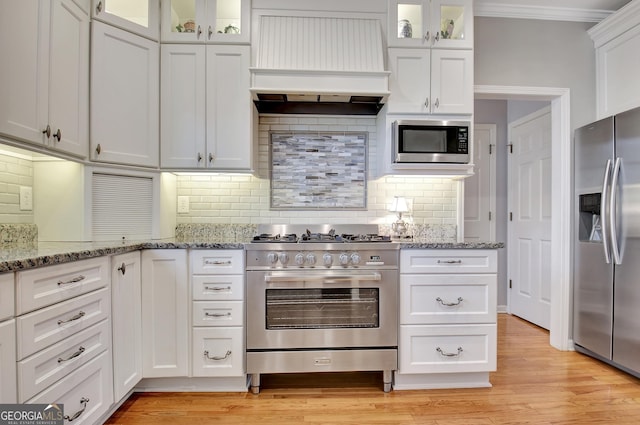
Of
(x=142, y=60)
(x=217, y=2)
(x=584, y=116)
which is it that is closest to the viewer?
(x=142, y=60)

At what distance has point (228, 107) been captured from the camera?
2355 millimetres

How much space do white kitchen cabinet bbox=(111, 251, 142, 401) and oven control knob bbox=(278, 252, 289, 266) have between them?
849 mm

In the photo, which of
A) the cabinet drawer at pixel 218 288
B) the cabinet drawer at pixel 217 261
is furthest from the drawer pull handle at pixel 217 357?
the cabinet drawer at pixel 217 261

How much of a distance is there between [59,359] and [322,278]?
131 centimetres

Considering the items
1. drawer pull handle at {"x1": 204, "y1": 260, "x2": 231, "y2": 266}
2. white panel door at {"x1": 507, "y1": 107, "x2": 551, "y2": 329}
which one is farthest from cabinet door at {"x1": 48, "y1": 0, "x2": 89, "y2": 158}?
white panel door at {"x1": 507, "y1": 107, "x2": 551, "y2": 329}

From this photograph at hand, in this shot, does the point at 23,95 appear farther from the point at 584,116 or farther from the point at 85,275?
the point at 584,116

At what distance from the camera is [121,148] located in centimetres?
215

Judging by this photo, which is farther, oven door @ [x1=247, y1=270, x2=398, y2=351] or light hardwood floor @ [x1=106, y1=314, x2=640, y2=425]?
oven door @ [x1=247, y1=270, x2=398, y2=351]

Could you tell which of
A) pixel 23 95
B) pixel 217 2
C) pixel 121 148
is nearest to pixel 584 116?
pixel 217 2

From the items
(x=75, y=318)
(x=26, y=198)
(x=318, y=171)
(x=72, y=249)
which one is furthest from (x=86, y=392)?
(x=318, y=171)

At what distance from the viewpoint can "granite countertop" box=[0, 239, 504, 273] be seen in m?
1.20

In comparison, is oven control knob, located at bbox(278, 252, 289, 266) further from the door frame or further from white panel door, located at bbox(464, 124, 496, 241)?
white panel door, located at bbox(464, 124, 496, 241)

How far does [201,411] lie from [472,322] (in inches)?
68.5

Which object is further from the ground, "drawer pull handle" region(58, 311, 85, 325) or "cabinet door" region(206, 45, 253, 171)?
"cabinet door" region(206, 45, 253, 171)
